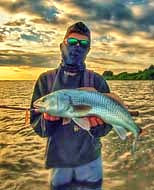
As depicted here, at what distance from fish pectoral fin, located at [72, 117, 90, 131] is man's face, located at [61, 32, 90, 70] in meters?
0.84

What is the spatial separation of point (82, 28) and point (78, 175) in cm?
183

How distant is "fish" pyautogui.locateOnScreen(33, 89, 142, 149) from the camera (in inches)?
178

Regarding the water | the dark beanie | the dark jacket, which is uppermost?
the dark beanie

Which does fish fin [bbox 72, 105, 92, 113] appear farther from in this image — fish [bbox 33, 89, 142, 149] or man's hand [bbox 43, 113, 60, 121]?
man's hand [bbox 43, 113, 60, 121]

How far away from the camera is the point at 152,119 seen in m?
19.8

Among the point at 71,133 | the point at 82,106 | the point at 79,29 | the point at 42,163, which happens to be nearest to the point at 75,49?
the point at 79,29

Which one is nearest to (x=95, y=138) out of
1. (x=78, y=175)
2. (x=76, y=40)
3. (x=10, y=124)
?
(x=78, y=175)

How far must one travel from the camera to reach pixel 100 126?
490 cm

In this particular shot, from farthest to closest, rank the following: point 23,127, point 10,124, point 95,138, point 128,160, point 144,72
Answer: point 144,72 < point 10,124 < point 23,127 < point 128,160 < point 95,138

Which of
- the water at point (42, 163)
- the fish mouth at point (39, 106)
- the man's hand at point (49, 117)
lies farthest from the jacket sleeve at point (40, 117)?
the water at point (42, 163)

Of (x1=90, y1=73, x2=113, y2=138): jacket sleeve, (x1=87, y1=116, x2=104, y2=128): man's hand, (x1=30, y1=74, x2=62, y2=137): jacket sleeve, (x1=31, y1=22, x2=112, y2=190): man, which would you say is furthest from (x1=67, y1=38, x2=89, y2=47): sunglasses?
(x1=87, y1=116, x2=104, y2=128): man's hand

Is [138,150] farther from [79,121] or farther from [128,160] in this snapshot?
[79,121]

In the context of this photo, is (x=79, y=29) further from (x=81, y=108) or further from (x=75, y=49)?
(x=81, y=108)

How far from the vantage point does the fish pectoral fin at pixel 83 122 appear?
181 inches
